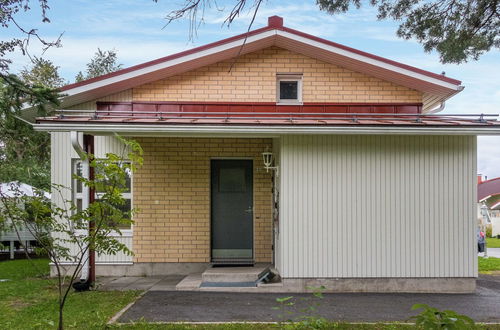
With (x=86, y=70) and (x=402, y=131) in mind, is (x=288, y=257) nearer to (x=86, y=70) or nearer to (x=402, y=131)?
(x=402, y=131)

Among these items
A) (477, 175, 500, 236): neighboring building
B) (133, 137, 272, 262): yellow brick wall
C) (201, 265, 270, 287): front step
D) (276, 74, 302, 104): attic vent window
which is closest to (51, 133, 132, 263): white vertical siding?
(133, 137, 272, 262): yellow brick wall

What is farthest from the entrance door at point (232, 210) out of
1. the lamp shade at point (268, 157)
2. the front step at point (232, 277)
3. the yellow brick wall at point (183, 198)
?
the front step at point (232, 277)

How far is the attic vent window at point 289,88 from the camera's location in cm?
968

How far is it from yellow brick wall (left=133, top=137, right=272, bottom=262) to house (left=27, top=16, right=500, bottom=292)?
24 millimetres

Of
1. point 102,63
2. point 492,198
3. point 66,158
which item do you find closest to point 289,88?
point 66,158

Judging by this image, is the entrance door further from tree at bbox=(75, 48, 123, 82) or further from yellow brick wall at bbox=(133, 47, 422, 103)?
tree at bbox=(75, 48, 123, 82)

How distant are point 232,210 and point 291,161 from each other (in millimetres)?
2491

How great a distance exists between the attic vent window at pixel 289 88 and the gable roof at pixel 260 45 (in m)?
0.69

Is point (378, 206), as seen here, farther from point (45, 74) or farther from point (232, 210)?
point (45, 74)

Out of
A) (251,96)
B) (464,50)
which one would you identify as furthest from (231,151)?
(464,50)

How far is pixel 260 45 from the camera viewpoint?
30.8 ft

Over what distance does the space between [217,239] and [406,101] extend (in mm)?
5204

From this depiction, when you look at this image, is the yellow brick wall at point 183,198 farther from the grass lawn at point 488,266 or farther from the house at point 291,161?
the grass lawn at point 488,266

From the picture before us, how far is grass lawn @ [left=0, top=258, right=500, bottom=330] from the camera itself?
5.54 metres
